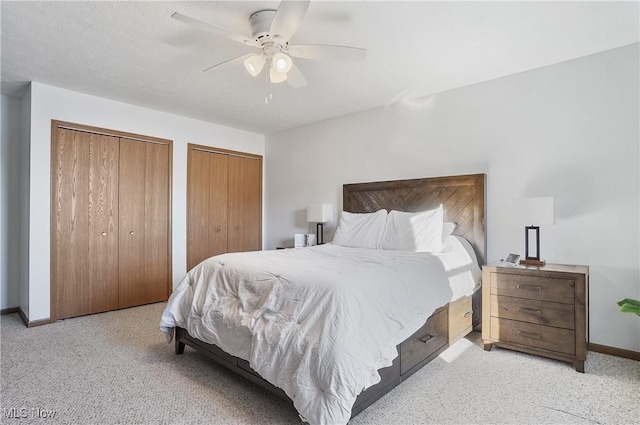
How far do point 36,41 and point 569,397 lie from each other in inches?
176

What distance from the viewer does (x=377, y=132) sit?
414 cm

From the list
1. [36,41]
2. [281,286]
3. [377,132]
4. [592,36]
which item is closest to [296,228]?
[377,132]

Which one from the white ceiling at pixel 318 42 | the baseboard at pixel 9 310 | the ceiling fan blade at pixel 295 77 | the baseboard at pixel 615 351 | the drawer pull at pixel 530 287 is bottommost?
the baseboard at pixel 9 310

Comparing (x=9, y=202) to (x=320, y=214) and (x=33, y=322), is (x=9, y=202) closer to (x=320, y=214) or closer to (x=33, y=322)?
(x=33, y=322)

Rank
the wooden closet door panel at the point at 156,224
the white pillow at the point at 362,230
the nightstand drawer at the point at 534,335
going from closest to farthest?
1. the nightstand drawer at the point at 534,335
2. the white pillow at the point at 362,230
3. the wooden closet door panel at the point at 156,224

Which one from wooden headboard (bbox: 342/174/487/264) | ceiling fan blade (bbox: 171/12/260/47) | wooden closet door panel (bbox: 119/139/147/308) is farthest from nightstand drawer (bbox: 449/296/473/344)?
wooden closet door panel (bbox: 119/139/147/308)

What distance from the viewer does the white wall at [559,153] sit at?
2609 millimetres

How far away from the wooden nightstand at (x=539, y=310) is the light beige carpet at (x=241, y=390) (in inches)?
5.3

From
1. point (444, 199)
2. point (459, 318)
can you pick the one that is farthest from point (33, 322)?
point (444, 199)

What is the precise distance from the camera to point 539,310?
2482 millimetres

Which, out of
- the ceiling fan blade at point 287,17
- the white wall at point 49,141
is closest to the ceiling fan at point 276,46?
the ceiling fan blade at point 287,17

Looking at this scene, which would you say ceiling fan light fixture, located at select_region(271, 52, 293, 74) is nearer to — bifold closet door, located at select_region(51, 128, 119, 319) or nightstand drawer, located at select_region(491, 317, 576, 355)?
nightstand drawer, located at select_region(491, 317, 576, 355)

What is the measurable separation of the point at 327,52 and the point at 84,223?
3.28 meters

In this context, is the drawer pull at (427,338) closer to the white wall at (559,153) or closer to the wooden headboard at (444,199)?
the wooden headboard at (444,199)
